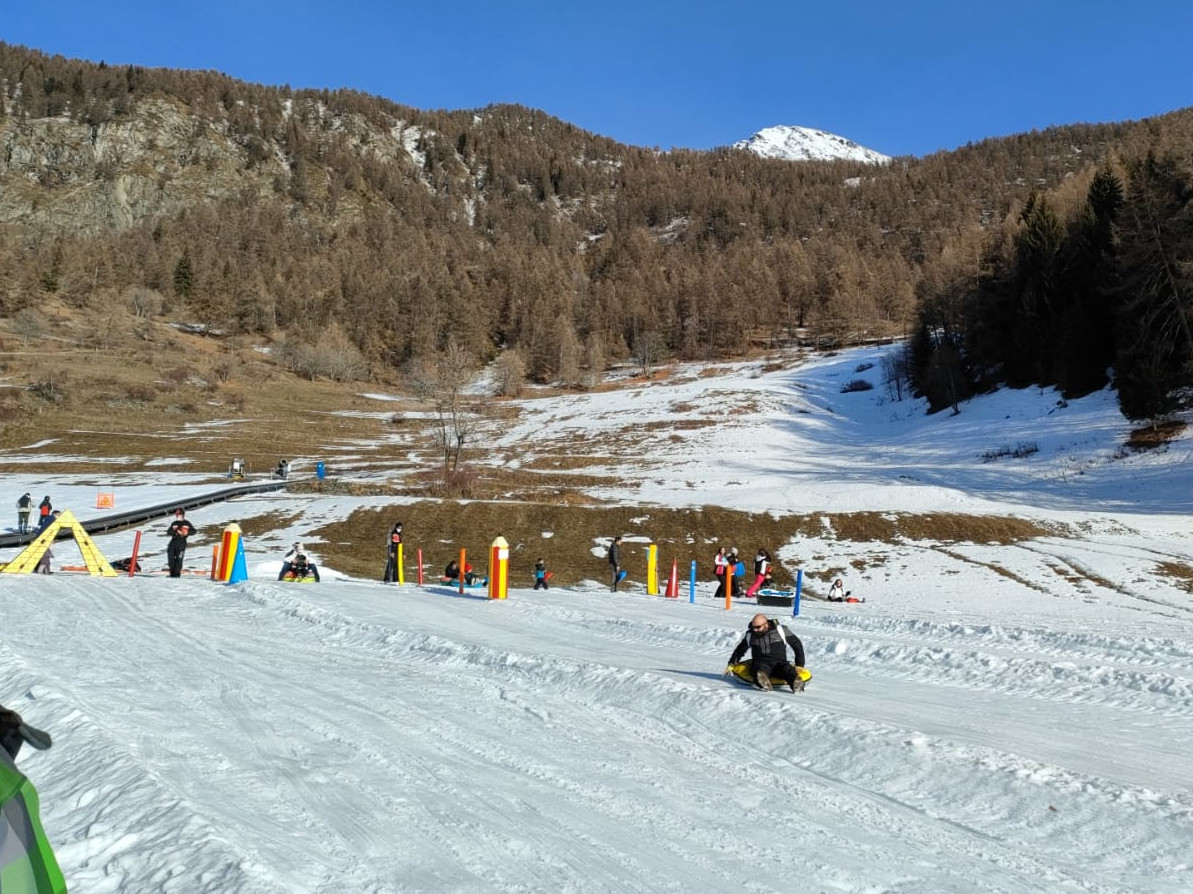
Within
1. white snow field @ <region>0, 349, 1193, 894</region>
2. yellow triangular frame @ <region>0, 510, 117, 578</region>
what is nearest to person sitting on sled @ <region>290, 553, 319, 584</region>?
white snow field @ <region>0, 349, 1193, 894</region>

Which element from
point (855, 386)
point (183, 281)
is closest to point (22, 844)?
point (855, 386)

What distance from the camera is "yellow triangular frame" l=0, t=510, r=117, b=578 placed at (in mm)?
19516

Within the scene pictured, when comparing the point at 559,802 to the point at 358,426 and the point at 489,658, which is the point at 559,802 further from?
the point at 358,426

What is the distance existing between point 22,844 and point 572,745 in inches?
225

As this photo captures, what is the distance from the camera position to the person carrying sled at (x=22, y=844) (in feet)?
6.44

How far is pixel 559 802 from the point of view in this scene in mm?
5832

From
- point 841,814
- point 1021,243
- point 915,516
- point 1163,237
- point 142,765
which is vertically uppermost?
point 1021,243

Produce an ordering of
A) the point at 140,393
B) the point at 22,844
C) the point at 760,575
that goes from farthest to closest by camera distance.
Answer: the point at 140,393 < the point at 760,575 < the point at 22,844

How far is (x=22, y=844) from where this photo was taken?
2020 millimetres

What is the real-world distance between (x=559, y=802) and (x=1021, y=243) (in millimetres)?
82058

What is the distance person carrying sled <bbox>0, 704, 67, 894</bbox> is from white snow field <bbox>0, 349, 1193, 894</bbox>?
2424 mm

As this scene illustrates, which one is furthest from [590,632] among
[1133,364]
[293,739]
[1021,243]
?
[1021,243]

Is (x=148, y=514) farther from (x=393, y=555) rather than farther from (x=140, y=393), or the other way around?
(x=140, y=393)

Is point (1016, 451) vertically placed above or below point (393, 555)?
below
